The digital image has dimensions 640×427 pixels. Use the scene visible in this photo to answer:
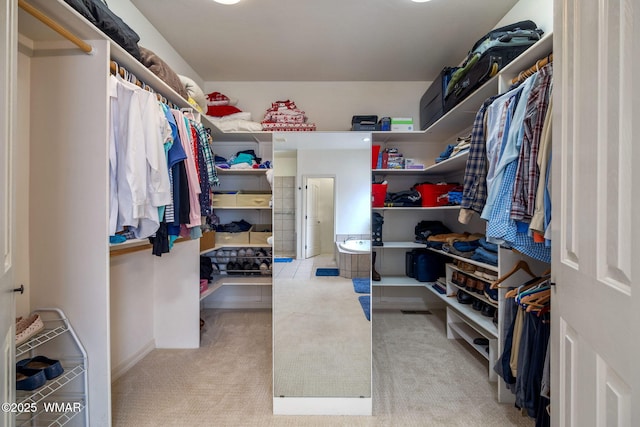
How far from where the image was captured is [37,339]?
3.86 ft

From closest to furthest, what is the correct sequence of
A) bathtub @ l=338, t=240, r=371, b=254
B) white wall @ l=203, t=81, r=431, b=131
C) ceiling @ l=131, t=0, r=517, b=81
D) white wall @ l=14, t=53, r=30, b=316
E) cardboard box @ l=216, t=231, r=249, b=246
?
white wall @ l=14, t=53, r=30, b=316 → bathtub @ l=338, t=240, r=371, b=254 → ceiling @ l=131, t=0, r=517, b=81 → cardboard box @ l=216, t=231, r=249, b=246 → white wall @ l=203, t=81, r=431, b=131

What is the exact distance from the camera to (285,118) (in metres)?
2.69

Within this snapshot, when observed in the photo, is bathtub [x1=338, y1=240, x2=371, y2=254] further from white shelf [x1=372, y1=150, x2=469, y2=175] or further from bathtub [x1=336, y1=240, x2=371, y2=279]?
white shelf [x1=372, y1=150, x2=469, y2=175]

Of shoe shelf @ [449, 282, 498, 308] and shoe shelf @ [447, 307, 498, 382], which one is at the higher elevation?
shoe shelf @ [449, 282, 498, 308]

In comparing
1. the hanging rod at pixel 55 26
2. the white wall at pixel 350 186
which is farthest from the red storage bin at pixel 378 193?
the hanging rod at pixel 55 26

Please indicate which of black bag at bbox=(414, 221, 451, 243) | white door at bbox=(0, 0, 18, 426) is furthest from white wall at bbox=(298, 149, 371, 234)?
black bag at bbox=(414, 221, 451, 243)

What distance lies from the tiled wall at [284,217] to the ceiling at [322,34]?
4.26 feet

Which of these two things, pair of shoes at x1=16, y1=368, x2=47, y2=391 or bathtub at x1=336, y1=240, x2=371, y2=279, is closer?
pair of shoes at x1=16, y1=368, x2=47, y2=391

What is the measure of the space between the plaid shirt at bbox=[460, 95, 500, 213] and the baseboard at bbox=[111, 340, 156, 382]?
2.56m

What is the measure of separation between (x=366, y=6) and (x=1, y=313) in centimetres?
240

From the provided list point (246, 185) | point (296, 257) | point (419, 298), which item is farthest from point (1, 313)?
point (419, 298)

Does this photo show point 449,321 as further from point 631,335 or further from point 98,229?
point 98,229

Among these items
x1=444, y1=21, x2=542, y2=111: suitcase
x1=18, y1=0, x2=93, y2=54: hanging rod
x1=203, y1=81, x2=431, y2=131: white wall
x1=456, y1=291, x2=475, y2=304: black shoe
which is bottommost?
x1=456, y1=291, x2=475, y2=304: black shoe

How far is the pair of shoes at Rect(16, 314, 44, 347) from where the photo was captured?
43.1 inches
